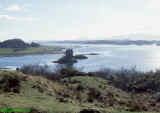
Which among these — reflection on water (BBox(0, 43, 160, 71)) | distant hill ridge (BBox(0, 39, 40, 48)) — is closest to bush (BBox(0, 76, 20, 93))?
reflection on water (BBox(0, 43, 160, 71))

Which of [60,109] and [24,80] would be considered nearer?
[60,109]

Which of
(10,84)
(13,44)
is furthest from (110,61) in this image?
(13,44)

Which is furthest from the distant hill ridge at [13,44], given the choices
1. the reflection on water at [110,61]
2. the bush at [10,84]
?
the bush at [10,84]

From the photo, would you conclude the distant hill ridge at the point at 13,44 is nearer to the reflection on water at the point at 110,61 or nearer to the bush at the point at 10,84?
the reflection on water at the point at 110,61

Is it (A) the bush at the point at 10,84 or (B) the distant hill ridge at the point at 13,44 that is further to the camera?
(B) the distant hill ridge at the point at 13,44

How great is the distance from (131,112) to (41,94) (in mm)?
4904

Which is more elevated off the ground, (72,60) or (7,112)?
(7,112)

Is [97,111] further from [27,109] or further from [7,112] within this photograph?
[7,112]

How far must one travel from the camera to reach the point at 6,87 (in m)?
10.8

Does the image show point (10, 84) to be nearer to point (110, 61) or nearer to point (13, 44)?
point (110, 61)

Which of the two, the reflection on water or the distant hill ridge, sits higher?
the distant hill ridge

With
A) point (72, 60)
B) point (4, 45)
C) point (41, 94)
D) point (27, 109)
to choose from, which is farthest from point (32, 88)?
point (4, 45)

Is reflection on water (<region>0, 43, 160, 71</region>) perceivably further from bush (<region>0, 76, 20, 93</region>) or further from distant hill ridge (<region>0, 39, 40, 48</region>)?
distant hill ridge (<region>0, 39, 40, 48</region>)

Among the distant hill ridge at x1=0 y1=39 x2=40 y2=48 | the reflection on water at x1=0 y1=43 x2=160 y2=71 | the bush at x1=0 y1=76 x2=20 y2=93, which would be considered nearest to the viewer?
the bush at x1=0 y1=76 x2=20 y2=93
